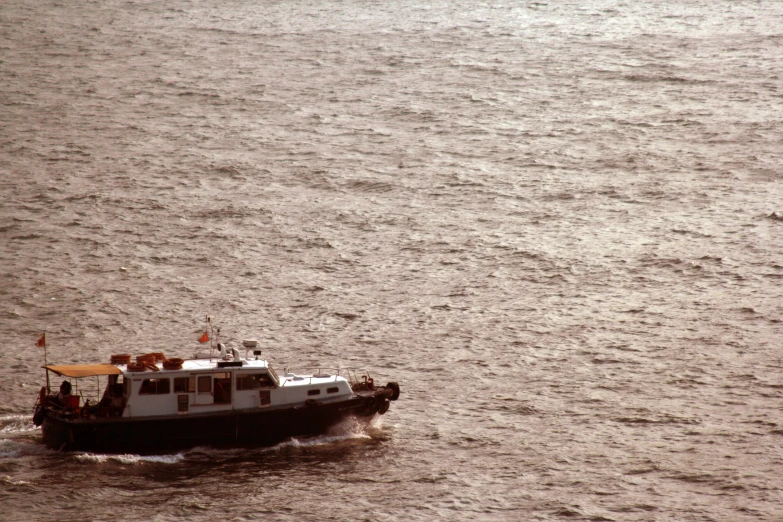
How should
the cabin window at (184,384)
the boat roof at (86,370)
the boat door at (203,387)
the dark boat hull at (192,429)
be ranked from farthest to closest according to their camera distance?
1. the boat door at (203,387)
2. the cabin window at (184,384)
3. the dark boat hull at (192,429)
4. the boat roof at (86,370)

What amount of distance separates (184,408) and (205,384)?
45.2 inches

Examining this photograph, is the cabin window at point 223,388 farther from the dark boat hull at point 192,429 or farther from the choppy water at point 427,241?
the choppy water at point 427,241

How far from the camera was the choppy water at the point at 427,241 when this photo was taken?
42.2m

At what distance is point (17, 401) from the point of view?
157ft

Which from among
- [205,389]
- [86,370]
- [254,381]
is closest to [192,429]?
[205,389]

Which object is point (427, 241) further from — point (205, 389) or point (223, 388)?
point (205, 389)

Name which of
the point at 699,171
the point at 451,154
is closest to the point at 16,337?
Answer: the point at 451,154

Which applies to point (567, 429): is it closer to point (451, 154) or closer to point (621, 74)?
point (451, 154)

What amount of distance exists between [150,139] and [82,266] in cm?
2403

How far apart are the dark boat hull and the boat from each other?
0.04 meters

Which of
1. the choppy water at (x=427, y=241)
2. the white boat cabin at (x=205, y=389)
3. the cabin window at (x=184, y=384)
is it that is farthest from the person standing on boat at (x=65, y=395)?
the cabin window at (x=184, y=384)

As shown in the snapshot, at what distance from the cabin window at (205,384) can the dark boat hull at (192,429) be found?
2.87 ft

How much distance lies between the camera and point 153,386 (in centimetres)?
4131

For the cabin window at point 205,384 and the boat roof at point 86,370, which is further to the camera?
the cabin window at point 205,384
